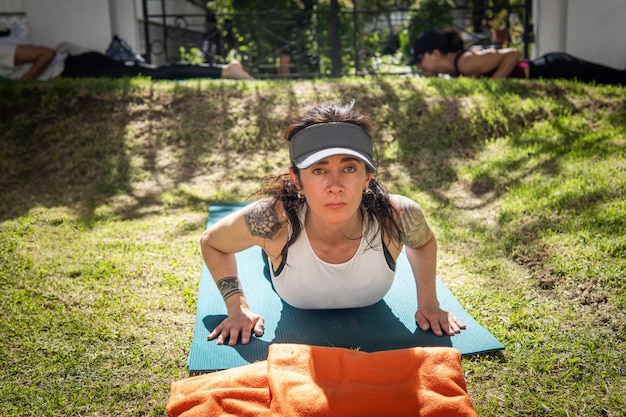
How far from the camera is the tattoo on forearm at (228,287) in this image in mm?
2672

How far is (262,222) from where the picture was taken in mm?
2633

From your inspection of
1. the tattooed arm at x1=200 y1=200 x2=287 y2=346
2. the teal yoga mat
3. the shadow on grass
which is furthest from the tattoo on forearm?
the shadow on grass

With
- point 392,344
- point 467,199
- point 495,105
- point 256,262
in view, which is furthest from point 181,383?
point 495,105

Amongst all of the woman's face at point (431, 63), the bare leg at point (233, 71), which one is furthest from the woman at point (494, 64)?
the bare leg at point (233, 71)

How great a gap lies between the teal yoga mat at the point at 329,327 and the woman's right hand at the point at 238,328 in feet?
0.11

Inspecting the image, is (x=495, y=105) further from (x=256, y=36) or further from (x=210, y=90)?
(x=256, y=36)

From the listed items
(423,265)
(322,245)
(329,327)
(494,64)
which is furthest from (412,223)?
(494,64)

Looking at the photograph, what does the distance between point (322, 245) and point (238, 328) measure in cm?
55

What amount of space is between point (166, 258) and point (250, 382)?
1873 mm

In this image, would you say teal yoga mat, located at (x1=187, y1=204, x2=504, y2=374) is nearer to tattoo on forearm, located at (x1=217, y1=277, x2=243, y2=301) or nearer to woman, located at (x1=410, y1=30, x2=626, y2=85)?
tattoo on forearm, located at (x1=217, y1=277, x2=243, y2=301)

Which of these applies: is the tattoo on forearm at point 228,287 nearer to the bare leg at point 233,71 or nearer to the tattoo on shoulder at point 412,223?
the tattoo on shoulder at point 412,223

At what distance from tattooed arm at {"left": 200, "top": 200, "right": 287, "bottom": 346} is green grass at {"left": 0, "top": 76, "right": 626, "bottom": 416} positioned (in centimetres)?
29

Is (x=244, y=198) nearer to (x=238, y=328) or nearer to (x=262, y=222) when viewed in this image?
(x=262, y=222)

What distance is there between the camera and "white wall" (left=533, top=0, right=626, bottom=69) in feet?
22.9
